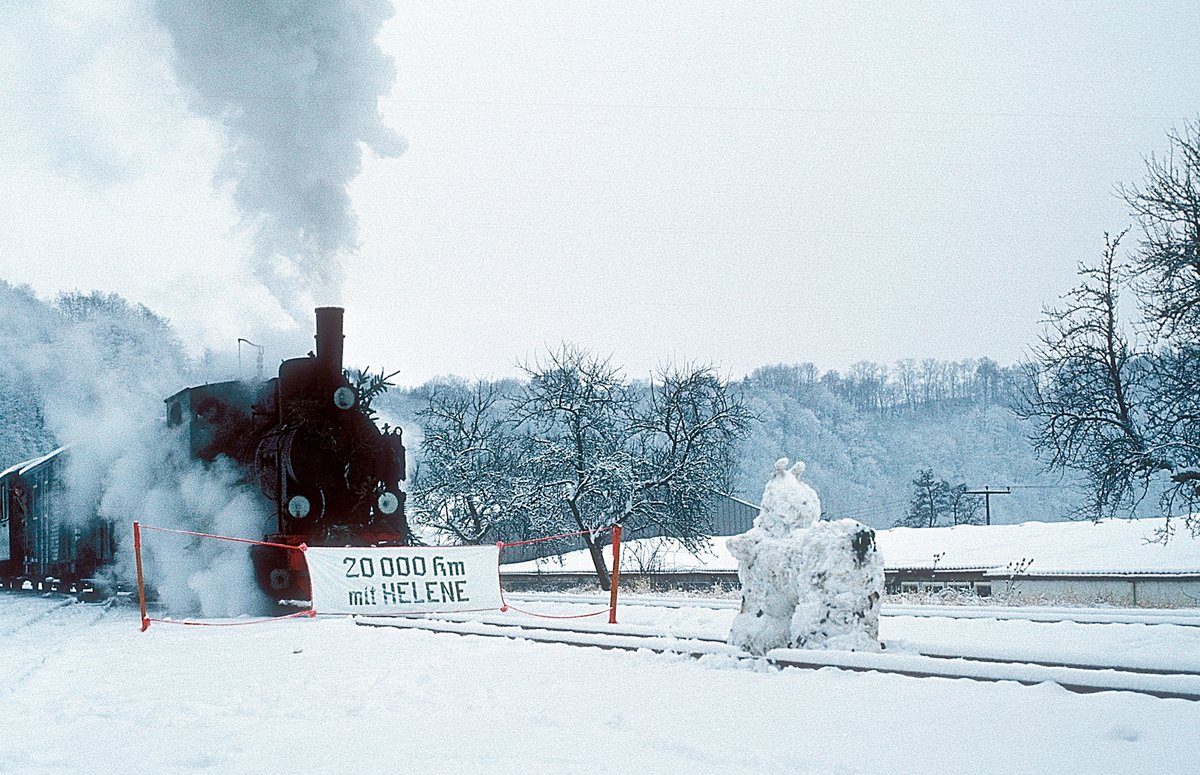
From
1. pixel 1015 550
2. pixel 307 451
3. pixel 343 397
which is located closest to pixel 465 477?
pixel 343 397

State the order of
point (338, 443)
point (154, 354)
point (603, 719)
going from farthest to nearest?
point (154, 354), point (338, 443), point (603, 719)

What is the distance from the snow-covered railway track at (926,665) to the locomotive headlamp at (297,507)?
6743 mm

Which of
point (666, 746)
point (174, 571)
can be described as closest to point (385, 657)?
point (666, 746)

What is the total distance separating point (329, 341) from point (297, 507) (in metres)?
2.99

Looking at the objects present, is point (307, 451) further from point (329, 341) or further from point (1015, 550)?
point (1015, 550)

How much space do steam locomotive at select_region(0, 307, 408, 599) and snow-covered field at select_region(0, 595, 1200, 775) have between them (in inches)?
240

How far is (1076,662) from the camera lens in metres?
8.03

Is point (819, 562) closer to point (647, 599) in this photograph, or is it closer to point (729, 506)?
point (647, 599)

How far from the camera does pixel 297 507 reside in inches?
729

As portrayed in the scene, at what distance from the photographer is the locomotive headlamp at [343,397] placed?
19328 mm

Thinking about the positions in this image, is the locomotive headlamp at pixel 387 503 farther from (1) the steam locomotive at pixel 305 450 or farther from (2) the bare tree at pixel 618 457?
(2) the bare tree at pixel 618 457

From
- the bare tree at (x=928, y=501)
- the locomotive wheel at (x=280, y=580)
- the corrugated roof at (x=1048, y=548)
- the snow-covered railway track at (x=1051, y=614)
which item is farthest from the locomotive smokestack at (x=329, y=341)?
the bare tree at (x=928, y=501)

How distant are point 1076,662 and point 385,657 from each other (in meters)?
6.94

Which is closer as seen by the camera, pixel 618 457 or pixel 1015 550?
pixel 618 457
